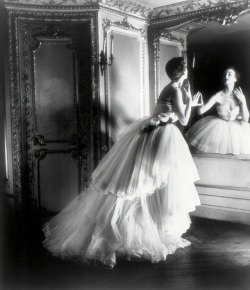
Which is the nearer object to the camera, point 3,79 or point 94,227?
point 94,227

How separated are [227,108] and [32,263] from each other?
7.29 feet

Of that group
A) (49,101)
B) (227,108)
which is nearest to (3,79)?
(49,101)

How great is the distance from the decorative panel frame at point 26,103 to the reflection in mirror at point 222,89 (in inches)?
41.0

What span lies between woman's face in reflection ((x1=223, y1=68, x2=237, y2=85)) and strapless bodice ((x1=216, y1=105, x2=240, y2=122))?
0.76 ft

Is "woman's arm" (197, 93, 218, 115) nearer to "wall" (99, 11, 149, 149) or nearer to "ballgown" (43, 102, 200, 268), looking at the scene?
"wall" (99, 11, 149, 149)

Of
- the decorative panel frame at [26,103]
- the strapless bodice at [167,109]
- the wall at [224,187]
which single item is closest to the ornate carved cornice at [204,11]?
the decorative panel frame at [26,103]

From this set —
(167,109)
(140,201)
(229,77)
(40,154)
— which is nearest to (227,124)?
(229,77)

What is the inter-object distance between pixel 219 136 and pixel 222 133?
0.04 m

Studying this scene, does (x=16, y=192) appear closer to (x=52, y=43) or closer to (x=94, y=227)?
(x=94, y=227)

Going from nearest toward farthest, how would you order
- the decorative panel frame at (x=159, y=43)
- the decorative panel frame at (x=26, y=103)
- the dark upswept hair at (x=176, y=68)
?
the dark upswept hair at (x=176, y=68), the decorative panel frame at (x=26, y=103), the decorative panel frame at (x=159, y=43)

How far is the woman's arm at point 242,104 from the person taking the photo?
3.32 m

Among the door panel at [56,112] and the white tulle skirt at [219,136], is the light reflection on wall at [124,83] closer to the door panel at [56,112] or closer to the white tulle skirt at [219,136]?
the door panel at [56,112]

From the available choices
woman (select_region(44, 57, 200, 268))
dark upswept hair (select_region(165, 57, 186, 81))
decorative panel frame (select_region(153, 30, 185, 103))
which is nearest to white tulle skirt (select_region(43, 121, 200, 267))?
woman (select_region(44, 57, 200, 268))

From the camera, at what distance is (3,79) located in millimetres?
3387
